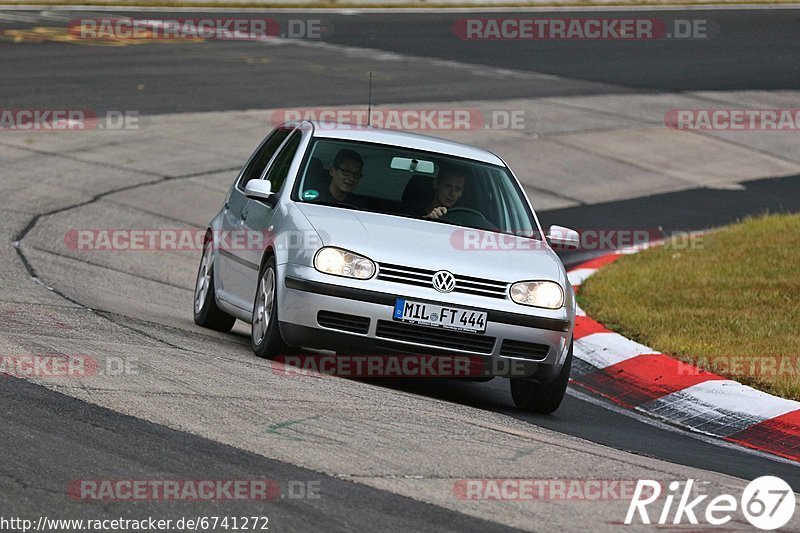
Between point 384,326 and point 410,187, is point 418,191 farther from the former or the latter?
point 384,326

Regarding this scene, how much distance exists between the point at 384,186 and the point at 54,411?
337 centimetres

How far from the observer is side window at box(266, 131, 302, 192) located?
945cm

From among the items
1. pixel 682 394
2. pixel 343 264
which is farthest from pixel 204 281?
pixel 682 394

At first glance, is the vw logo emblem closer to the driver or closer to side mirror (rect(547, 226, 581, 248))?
the driver

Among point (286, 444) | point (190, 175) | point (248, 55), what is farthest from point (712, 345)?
point (248, 55)

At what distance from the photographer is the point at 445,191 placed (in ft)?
30.4

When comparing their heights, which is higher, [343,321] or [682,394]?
[343,321]

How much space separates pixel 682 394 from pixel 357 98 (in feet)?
46.2

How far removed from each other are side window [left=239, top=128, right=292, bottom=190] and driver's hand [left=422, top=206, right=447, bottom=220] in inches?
58.9

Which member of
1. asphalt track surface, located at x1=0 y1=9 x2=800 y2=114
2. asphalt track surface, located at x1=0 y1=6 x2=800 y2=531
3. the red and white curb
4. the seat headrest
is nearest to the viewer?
asphalt track surface, located at x1=0 y1=6 x2=800 y2=531

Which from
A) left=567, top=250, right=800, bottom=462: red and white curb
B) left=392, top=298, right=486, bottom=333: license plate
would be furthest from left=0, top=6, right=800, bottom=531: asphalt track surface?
left=392, top=298, right=486, bottom=333: license plate

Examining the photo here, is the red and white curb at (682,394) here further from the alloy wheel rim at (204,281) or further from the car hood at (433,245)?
the alloy wheel rim at (204,281)

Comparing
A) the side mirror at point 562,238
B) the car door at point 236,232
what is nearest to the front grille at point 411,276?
the side mirror at point 562,238

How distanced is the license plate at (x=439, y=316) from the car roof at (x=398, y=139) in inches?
68.5
